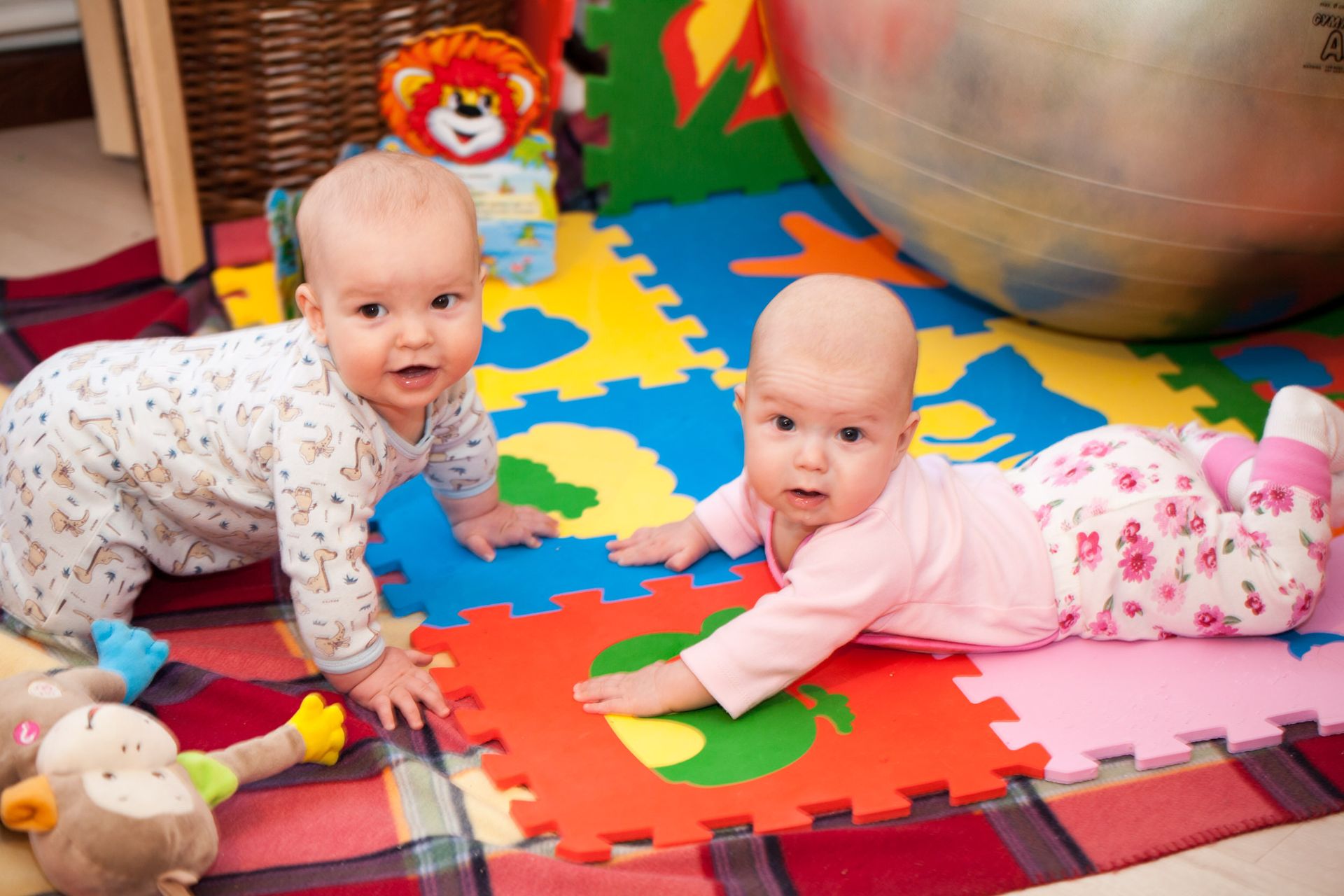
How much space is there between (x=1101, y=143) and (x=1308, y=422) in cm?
38

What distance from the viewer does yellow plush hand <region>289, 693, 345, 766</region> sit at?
1.05 metres

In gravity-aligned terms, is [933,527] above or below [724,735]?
above

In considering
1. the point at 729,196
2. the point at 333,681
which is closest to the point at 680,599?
the point at 333,681

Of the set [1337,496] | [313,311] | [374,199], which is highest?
[374,199]

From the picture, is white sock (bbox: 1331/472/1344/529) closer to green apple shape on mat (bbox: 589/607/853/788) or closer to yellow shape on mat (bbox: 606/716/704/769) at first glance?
green apple shape on mat (bbox: 589/607/853/788)

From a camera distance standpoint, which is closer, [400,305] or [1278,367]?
[400,305]

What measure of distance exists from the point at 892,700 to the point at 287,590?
25.3 inches

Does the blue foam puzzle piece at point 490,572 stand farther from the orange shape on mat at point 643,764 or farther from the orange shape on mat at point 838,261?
the orange shape on mat at point 838,261

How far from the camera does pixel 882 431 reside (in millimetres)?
1109

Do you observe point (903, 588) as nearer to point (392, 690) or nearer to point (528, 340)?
point (392, 690)

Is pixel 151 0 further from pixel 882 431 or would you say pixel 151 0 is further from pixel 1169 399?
pixel 1169 399

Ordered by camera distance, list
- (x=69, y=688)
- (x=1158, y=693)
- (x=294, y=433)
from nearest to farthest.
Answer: (x=69, y=688)
(x=294, y=433)
(x=1158, y=693)

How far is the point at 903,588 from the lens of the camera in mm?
1152

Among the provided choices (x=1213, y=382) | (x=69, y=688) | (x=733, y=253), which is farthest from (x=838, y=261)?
(x=69, y=688)
